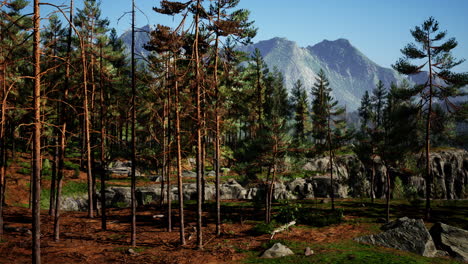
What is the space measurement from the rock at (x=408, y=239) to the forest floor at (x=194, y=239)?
77cm

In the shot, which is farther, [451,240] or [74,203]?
[74,203]

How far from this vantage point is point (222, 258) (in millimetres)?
13102

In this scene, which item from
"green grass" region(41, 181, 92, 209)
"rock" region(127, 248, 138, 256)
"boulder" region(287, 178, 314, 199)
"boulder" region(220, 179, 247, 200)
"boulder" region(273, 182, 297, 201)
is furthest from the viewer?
"boulder" region(287, 178, 314, 199)

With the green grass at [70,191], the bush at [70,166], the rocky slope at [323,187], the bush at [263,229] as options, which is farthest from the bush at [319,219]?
the bush at [70,166]

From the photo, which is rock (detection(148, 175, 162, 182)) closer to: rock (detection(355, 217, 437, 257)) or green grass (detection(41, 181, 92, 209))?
green grass (detection(41, 181, 92, 209))

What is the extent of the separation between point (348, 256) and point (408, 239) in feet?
15.3

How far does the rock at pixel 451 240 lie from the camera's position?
1403 cm

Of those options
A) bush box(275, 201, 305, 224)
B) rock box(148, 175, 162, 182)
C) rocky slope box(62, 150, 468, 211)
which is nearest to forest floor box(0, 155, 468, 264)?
bush box(275, 201, 305, 224)

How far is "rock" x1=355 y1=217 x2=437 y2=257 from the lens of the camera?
14.2 m

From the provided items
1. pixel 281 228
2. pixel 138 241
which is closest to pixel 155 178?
pixel 138 241

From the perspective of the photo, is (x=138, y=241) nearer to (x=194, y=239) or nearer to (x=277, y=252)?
(x=194, y=239)

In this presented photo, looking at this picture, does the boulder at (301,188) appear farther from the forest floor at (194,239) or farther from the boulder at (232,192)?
the forest floor at (194,239)

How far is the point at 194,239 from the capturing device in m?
16.6

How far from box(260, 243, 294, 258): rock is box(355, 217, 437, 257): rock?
500 centimetres
